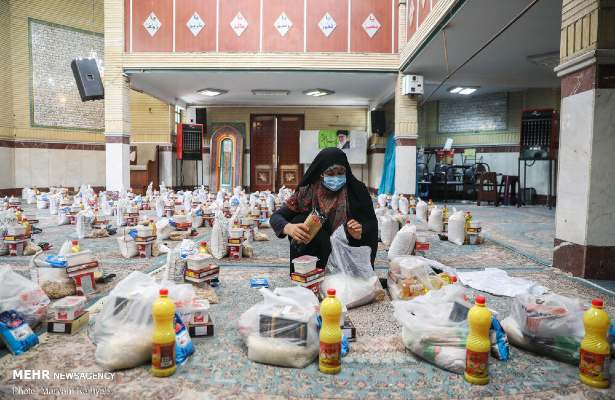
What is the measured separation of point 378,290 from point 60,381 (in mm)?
1744

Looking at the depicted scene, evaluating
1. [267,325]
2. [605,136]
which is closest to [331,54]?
[605,136]

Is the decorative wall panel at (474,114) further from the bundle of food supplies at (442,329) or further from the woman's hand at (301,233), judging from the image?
the bundle of food supplies at (442,329)

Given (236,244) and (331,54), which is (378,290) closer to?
(236,244)

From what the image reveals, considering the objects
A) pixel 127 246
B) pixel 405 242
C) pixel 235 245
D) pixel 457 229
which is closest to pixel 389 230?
pixel 457 229

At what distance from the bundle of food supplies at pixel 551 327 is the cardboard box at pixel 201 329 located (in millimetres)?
1480

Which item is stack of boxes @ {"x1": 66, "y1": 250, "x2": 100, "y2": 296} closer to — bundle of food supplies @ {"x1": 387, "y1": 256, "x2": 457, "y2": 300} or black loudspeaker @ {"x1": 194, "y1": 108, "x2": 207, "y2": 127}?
bundle of food supplies @ {"x1": 387, "y1": 256, "x2": 457, "y2": 300}

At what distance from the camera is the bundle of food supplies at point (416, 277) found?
2.50 m

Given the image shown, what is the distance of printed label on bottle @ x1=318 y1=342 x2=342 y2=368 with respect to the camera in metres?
1.70

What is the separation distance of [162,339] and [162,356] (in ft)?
0.23

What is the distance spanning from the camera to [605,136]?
3.08 metres

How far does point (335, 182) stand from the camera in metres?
2.82

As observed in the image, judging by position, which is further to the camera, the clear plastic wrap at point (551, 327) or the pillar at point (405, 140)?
the pillar at point (405, 140)

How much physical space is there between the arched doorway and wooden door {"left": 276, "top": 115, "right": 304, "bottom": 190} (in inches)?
48.8

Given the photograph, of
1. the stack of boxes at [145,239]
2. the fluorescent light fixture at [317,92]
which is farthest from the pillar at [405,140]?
the stack of boxes at [145,239]
